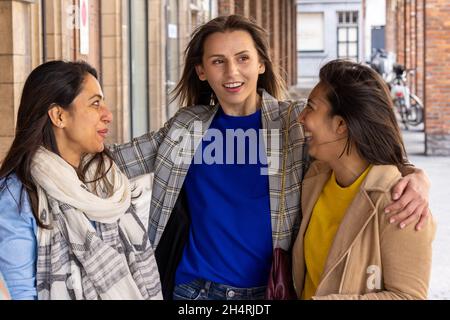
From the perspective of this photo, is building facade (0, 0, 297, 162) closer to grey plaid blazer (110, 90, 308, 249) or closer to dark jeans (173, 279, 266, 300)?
grey plaid blazer (110, 90, 308, 249)

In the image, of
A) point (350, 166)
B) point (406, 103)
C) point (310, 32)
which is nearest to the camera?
point (350, 166)

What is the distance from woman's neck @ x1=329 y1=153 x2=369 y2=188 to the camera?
216 centimetres

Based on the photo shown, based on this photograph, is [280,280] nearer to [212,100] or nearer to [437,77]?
[212,100]

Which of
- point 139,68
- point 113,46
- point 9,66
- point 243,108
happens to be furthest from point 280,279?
point 139,68

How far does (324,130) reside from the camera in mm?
2168

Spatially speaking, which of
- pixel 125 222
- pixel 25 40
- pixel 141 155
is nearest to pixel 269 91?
pixel 141 155

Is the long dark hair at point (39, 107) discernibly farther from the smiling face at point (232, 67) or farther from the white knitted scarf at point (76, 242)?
the smiling face at point (232, 67)

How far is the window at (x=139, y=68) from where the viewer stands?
955 cm

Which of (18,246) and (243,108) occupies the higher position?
(243,108)

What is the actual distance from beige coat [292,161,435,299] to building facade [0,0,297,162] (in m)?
1.23

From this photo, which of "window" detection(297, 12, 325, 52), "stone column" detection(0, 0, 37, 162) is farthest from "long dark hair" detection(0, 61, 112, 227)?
"window" detection(297, 12, 325, 52)

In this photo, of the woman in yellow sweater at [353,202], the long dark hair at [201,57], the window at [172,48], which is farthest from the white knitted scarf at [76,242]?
the window at [172,48]

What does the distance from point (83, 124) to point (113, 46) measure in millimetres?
6298

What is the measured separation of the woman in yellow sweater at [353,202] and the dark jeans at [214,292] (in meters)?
0.15
